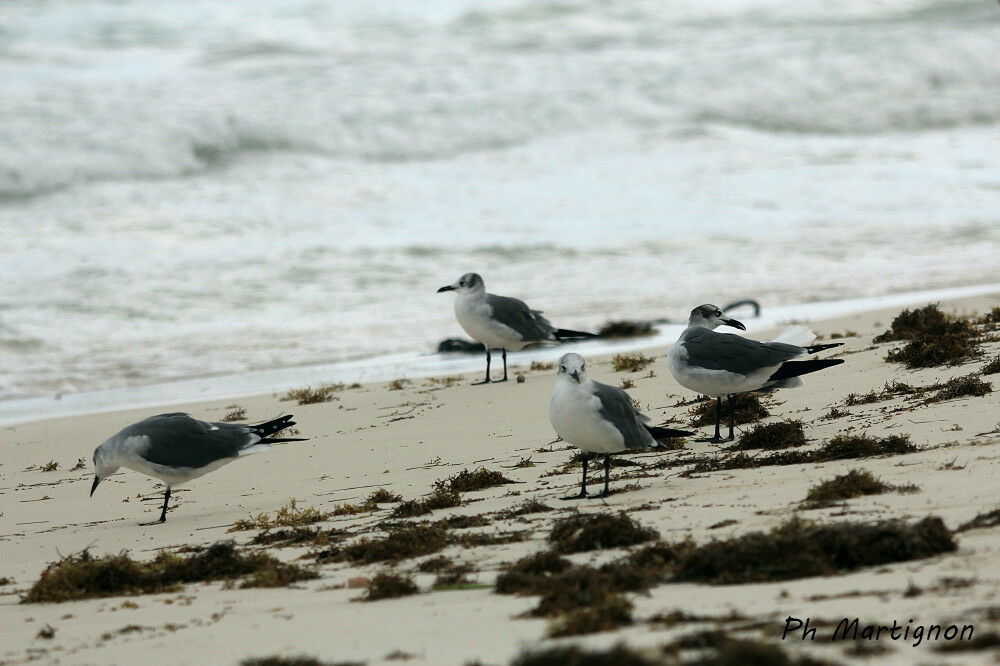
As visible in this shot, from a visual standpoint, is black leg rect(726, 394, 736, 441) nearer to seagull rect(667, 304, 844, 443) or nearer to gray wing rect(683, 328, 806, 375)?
seagull rect(667, 304, 844, 443)

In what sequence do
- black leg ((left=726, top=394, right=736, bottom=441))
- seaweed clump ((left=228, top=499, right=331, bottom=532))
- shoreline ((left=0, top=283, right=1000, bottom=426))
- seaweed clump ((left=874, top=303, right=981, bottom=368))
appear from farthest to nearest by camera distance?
shoreline ((left=0, top=283, right=1000, bottom=426))
seaweed clump ((left=874, top=303, right=981, bottom=368))
black leg ((left=726, top=394, right=736, bottom=441))
seaweed clump ((left=228, top=499, right=331, bottom=532))

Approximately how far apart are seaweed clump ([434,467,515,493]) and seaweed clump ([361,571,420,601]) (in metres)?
1.80

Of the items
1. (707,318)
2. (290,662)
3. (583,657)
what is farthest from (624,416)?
(583,657)

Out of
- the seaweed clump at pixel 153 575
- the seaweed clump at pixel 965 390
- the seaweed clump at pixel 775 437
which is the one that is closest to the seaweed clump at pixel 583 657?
the seaweed clump at pixel 153 575

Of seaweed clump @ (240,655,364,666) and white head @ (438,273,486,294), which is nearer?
seaweed clump @ (240,655,364,666)

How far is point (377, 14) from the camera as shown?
34688mm

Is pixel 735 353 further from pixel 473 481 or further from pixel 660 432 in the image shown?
pixel 473 481

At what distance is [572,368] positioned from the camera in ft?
19.6

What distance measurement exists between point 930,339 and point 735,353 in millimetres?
2120

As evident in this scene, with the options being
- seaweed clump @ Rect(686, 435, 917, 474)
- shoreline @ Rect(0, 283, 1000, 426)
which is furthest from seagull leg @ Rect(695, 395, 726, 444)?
shoreline @ Rect(0, 283, 1000, 426)

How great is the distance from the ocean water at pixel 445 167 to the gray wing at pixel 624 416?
6280 millimetres

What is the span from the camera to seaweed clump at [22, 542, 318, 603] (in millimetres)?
4883

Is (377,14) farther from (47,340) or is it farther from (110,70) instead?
(47,340)

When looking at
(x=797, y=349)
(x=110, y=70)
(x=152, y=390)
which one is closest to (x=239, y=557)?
(x=797, y=349)
